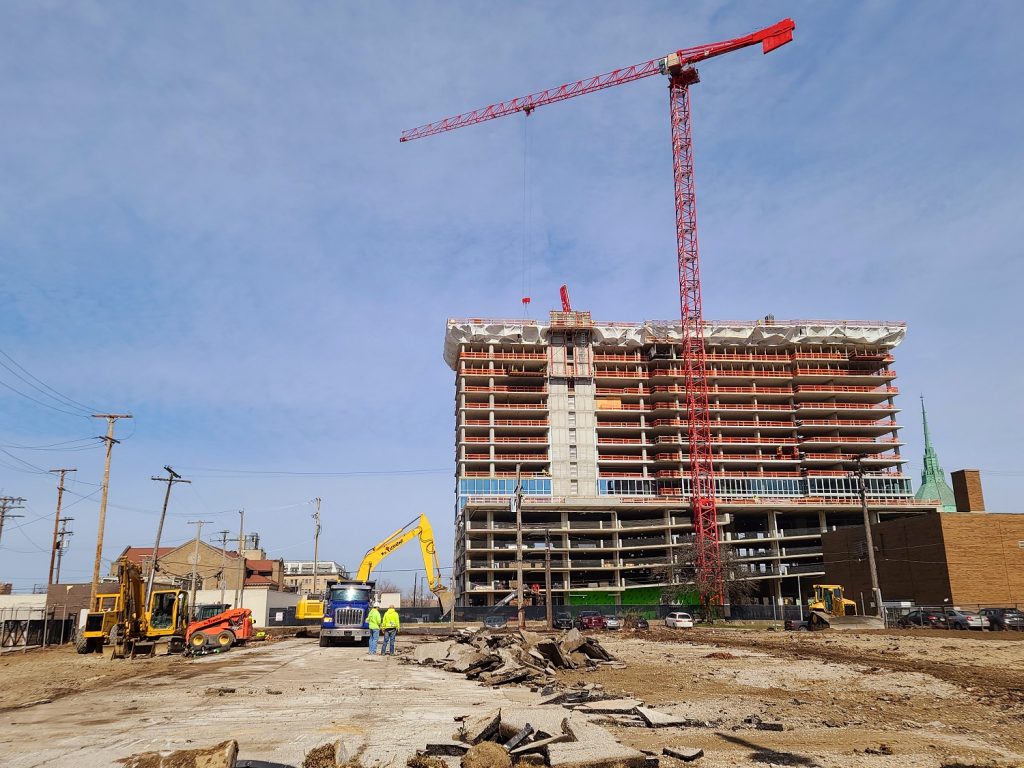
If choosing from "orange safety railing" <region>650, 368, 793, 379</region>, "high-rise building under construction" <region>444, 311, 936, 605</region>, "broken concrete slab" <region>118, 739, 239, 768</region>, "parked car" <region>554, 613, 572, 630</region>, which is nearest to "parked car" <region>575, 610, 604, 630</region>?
"parked car" <region>554, 613, 572, 630</region>

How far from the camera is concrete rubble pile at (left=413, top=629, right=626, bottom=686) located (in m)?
20.2

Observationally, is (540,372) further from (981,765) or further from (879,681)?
(981,765)

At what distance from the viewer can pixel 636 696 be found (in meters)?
16.5

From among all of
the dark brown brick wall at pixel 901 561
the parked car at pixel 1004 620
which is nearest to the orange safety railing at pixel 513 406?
the dark brown brick wall at pixel 901 561

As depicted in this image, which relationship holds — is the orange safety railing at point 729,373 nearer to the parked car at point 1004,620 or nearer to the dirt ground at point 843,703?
the parked car at point 1004,620

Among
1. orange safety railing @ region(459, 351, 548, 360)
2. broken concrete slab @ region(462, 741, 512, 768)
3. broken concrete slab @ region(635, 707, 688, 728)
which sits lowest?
broken concrete slab @ region(635, 707, 688, 728)

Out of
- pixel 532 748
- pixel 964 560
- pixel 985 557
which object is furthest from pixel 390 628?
pixel 985 557

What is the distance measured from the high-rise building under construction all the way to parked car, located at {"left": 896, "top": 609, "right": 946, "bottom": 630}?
176 ft

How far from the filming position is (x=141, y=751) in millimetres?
10250

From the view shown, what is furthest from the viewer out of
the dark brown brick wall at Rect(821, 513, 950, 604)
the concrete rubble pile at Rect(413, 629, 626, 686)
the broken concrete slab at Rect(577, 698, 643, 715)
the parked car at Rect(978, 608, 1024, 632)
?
the dark brown brick wall at Rect(821, 513, 950, 604)

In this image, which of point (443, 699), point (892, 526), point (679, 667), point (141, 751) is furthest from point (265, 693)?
point (892, 526)

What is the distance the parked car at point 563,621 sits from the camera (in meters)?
56.7

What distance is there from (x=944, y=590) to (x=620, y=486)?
52.8 meters

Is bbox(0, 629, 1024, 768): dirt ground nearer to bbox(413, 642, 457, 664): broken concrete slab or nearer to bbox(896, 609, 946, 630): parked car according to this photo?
bbox(413, 642, 457, 664): broken concrete slab
